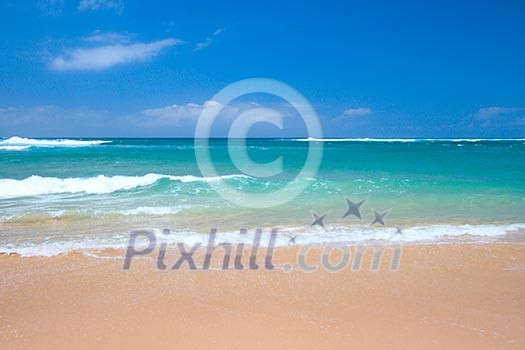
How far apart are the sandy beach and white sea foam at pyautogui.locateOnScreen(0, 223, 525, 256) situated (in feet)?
2.30

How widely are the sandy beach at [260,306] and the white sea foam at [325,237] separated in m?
0.70

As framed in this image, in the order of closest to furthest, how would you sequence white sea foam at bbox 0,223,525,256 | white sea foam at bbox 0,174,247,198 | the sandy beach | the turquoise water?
1. the sandy beach
2. white sea foam at bbox 0,223,525,256
3. the turquoise water
4. white sea foam at bbox 0,174,247,198

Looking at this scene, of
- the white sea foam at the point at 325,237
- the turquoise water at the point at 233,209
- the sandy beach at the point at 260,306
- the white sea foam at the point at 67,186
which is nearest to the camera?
the sandy beach at the point at 260,306

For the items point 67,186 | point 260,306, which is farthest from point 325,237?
point 67,186

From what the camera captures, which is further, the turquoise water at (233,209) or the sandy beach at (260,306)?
the turquoise water at (233,209)

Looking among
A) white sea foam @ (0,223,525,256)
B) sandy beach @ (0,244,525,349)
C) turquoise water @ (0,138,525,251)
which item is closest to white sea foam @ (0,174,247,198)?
turquoise water @ (0,138,525,251)

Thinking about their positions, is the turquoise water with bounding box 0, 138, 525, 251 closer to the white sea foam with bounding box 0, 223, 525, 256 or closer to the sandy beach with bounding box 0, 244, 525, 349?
the white sea foam with bounding box 0, 223, 525, 256

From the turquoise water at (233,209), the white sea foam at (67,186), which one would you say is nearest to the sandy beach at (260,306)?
the turquoise water at (233,209)

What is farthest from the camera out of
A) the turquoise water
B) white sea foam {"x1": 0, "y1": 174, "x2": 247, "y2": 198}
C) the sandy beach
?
white sea foam {"x1": 0, "y1": 174, "x2": 247, "y2": 198}

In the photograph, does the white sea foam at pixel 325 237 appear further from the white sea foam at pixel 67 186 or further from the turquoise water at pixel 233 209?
the white sea foam at pixel 67 186

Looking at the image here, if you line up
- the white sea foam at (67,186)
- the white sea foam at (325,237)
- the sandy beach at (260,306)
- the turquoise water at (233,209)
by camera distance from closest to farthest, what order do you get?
the sandy beach at (260,306) < the white sea foam at (325,237) < the turquoise water at (233,209) < the white sea foam at (67,186)

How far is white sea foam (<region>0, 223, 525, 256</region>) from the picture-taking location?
663 cm

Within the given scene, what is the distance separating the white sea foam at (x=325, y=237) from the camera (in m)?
6.63

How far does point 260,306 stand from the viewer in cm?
435
